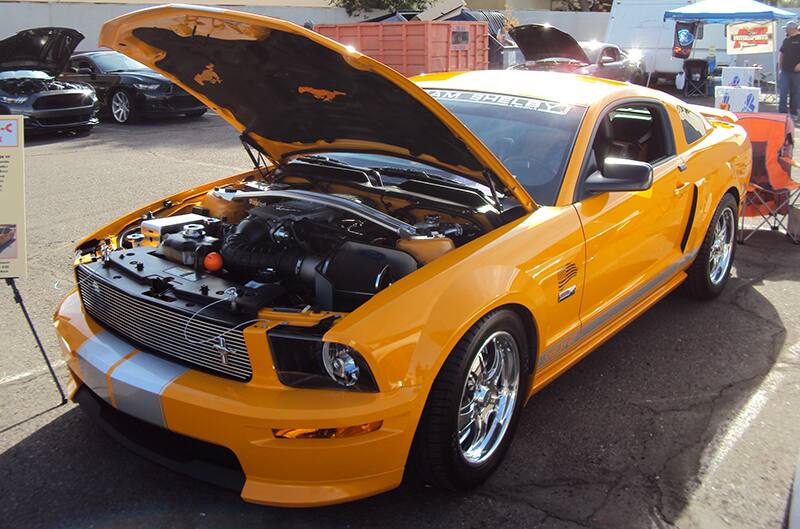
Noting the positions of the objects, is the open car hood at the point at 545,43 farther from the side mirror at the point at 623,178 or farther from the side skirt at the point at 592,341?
the side mirror at the point at 623,178

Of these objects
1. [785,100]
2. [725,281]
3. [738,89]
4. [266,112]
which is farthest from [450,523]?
[785,100]

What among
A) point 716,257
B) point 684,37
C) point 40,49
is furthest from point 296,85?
point 684,37

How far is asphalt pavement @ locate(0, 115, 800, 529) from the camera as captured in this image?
9.00ft

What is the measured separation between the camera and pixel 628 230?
366cm

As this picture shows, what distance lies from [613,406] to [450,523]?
1.26 metres

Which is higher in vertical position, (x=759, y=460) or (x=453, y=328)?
(x=453, y=328)

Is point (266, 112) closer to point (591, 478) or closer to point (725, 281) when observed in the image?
point (591, 478)

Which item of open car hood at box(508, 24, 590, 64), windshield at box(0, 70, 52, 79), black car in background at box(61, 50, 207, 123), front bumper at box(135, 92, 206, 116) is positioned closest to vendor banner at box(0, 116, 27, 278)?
windshield at box(0, 70, 52, 79)

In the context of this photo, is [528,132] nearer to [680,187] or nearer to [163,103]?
[680,187]

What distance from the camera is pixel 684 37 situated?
56.0 ft

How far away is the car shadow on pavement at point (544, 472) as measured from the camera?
2721 millimetres

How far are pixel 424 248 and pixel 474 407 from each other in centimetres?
66

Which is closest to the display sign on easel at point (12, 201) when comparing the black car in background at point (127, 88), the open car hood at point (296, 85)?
the open car hood at point (296, 85)

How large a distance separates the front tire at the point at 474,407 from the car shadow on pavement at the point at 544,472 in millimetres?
149
